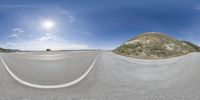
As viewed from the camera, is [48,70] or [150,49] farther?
[150,49]

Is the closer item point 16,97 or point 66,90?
point 16,97

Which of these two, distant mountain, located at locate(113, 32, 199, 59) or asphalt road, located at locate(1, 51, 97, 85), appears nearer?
asphalt road, located at locate(1, 51, 97, 85)

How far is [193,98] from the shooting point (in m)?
5.99

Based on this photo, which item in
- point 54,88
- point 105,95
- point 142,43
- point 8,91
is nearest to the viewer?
point 105,95

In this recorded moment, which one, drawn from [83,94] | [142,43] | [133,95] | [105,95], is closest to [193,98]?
[133,95]

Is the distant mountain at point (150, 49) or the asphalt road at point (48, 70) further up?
the distant mountain at point (150, 49)

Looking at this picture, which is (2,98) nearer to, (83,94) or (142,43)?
(83,94)

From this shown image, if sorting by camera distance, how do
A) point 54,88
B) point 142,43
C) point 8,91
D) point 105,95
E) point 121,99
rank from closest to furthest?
point 121,99, point 105,95, point 8,91, point 54,88, point 142,43

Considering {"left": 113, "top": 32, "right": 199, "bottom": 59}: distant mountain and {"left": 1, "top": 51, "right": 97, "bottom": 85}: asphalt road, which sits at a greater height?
{"left": 113, "top": 32, "right": 199, "bottom": 59}: distant mountain

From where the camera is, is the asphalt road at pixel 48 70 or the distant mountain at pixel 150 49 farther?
the distant mountain at pixel 150 49

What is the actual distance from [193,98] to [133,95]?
1.53m

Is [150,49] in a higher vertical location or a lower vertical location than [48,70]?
higher

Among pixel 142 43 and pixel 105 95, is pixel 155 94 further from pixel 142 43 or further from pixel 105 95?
pixel 142 43

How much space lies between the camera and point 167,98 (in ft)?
19.8
